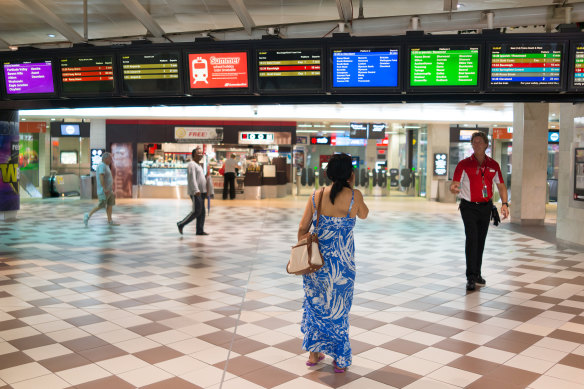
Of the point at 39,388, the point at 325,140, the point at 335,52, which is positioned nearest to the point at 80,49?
the point at 335,52

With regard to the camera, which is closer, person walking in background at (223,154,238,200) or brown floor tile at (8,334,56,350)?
brown floor tile at (8,334,56,350)

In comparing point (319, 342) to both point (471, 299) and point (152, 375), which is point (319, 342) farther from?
point (471, 299)

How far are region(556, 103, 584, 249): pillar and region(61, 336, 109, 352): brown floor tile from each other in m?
8.30

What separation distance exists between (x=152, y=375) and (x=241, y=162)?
63.2 ft

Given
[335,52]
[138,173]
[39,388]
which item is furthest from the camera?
[138,173]

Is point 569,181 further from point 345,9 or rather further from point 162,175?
point 162,175

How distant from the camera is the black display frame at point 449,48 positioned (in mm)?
7383

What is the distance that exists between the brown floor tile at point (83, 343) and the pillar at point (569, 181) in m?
8.30

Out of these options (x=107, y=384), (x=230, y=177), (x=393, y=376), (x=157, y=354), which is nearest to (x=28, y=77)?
(x=157, y=354)

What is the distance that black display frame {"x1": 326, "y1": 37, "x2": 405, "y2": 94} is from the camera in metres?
7.48

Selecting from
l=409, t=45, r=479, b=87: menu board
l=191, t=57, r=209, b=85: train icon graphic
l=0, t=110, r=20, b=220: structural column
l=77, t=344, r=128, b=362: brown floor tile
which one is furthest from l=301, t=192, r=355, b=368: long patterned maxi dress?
l=0, t=110, r=20, b=220: structural column

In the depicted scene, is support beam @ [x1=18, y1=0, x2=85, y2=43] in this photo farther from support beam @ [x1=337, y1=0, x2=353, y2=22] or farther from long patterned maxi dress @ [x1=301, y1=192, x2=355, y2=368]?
long patterned maxi dress @ [x1=301, y1=192, x2=355, y2=368]

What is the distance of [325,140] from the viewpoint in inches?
1039

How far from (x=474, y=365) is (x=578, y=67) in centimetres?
499
